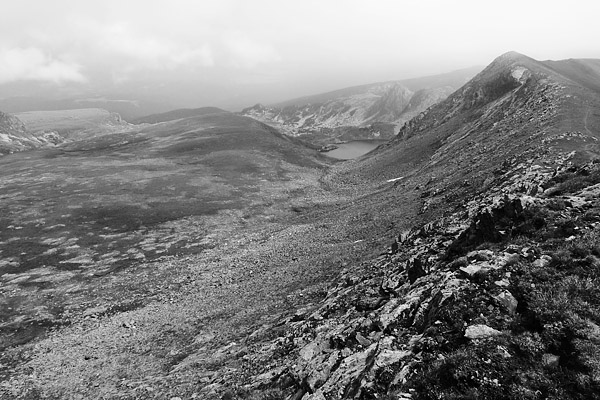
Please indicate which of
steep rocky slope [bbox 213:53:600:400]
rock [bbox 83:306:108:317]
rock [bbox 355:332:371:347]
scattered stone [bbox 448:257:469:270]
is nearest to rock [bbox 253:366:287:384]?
steep rocky slope [bbox 213:53:600:400]

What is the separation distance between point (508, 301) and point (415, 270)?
28.4 feet

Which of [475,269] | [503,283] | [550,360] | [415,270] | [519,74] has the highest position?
[519,74]

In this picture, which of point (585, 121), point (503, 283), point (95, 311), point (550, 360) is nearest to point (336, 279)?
point (503, 283)

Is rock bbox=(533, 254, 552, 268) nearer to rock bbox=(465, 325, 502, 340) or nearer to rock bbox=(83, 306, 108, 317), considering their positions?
rock bbox=(465, 325, 502, 340)

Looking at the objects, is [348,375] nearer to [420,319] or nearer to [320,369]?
[320,369]

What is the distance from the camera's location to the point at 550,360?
10469 mm

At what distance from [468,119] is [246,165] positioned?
74329 millimetres

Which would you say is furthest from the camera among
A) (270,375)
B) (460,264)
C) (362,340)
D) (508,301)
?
(270,375)

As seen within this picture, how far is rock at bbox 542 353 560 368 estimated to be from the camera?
10328mm

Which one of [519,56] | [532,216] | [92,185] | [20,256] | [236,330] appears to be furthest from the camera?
[519,56]

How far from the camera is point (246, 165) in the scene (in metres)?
123

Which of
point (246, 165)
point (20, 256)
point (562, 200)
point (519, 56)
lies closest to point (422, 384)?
point (562, 200)

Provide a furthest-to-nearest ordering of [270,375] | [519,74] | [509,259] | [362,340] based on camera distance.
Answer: [519,74] < [270,375] < [362,340] < [509,259]

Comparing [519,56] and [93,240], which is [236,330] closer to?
[93,240]
